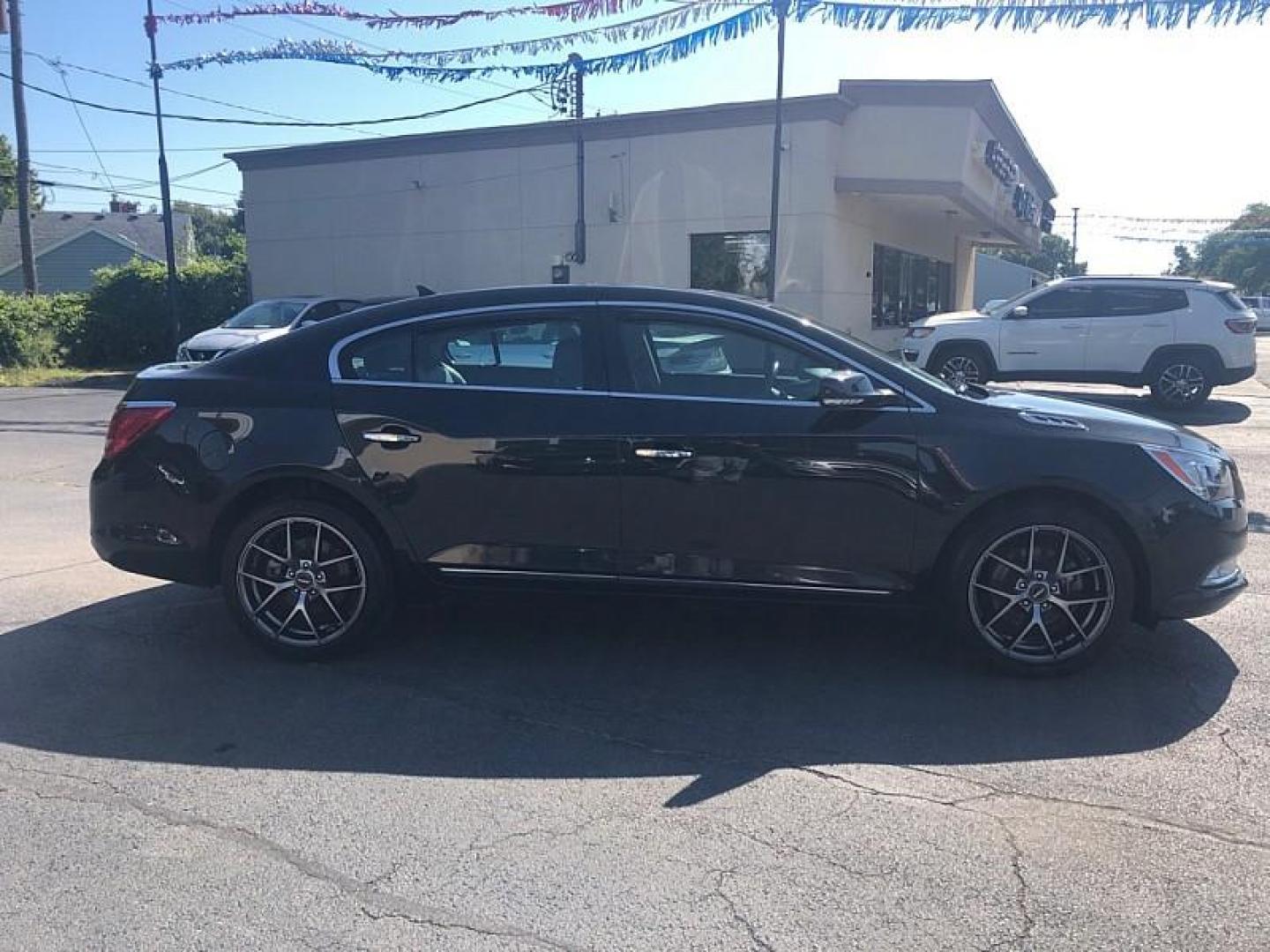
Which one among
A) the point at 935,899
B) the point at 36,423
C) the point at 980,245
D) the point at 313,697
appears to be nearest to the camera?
the point at 935,899

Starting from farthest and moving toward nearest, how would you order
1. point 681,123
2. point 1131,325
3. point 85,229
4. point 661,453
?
1. point 85,229
2. point 681,123
3. point 1131,325
4. point 661,453

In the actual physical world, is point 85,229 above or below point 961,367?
above

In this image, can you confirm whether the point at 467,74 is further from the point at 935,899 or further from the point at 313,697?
the point at 935,899

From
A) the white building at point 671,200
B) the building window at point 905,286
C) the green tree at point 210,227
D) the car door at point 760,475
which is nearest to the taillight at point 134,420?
the car door at point 760,475

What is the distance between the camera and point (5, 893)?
9.54 feet

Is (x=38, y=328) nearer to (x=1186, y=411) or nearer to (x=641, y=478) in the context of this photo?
(x=1186, y=411)

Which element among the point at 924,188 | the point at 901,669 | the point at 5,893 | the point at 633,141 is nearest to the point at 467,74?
the point at 633,141

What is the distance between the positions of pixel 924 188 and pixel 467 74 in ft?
30.8

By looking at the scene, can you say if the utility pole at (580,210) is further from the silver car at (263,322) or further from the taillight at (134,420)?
the taillight at (134,420)

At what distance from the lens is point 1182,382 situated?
14.1 meters

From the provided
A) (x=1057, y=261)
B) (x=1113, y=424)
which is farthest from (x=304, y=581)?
(x=1057, y=261)

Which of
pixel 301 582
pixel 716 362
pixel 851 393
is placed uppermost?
pixel 716 362

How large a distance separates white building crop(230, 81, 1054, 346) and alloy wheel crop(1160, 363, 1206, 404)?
6.86m

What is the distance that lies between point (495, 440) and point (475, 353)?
0.46m
